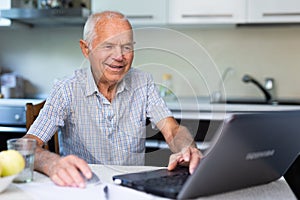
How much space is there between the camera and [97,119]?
4.93ft

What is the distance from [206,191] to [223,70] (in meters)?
2.38

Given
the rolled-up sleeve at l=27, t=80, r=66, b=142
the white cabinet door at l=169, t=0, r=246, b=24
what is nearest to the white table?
the rolled-up sleeve at l=27, t=80, r=66, b=142

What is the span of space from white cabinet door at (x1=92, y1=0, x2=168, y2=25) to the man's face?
1474 millimetres

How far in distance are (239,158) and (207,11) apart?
214 centimetres

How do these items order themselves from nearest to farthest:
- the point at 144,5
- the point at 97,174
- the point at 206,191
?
the point at 206,191 → the point at 97,174 → the point at 144,5

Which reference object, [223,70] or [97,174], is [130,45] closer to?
[97,174]

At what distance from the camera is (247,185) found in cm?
99

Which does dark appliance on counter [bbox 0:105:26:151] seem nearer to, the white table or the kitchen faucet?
the kitchen faucet

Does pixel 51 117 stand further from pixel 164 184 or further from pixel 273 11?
pixel 273 11

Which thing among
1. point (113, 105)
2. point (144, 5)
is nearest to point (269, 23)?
point (144, 5)

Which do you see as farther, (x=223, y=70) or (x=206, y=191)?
(x=223, y=70)

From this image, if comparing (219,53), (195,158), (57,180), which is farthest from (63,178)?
(219,53)

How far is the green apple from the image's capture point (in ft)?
3.13

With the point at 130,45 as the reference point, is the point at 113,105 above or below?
below
